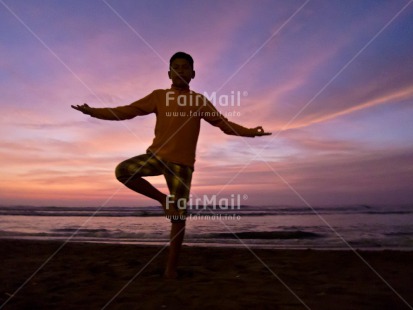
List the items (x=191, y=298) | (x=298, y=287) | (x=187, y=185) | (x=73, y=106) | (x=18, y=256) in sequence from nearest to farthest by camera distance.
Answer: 1. (x=191, y=298)
2. (x=298, y=287)
3. (x=73, y=106)
4. (x=187, y=185)
5. (x=18, y=256)

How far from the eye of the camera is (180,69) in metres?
4.01

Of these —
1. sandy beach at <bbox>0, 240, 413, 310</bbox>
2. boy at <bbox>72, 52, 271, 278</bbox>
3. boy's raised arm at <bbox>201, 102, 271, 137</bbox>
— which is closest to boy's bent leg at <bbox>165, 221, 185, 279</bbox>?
boy at <bbox>72, 52, 271, 278</bbox>

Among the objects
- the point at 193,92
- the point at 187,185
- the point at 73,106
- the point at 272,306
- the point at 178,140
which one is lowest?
the point at 272,306

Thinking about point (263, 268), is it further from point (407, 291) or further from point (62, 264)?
point (62, 264)

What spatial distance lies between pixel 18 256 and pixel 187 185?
306 centimetres

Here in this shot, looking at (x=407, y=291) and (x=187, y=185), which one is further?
(x=187, y=185)

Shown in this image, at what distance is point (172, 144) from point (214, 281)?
144cm

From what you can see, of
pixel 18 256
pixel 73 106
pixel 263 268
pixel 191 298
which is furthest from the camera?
pixel 18 256

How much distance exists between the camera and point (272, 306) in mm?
2770

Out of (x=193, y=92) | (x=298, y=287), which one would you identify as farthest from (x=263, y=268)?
(x=193, y=92)

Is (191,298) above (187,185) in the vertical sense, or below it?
below

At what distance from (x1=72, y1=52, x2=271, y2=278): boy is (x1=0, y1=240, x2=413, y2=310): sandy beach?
576 millimetres

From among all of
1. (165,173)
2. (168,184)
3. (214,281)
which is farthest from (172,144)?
(214,281)

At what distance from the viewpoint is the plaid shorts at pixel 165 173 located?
3809 mm
